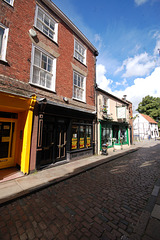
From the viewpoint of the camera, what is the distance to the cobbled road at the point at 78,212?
225 cm

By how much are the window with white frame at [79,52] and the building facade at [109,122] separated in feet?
9.73

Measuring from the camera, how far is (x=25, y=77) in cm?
536

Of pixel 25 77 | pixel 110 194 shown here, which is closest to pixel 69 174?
pixel 110 194

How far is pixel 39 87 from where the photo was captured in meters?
5.84

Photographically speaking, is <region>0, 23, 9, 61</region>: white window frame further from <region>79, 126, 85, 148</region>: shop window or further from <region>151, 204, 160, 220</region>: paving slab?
<region>151, 204, 160, 220</region>: paving slab

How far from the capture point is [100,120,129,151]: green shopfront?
10863 mm

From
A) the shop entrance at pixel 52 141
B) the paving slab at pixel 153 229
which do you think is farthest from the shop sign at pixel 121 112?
the paving slab at pixel 153 229

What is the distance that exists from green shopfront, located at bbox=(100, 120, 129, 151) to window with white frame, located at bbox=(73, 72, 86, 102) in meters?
3.38

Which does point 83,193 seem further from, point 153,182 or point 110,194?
point 153,182

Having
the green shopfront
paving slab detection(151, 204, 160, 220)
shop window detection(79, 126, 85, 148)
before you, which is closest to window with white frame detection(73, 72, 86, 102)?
shop window detection(79, 126, 85, 148)

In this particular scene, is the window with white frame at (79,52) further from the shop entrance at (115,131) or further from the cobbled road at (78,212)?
the cobbled road at (78,212)

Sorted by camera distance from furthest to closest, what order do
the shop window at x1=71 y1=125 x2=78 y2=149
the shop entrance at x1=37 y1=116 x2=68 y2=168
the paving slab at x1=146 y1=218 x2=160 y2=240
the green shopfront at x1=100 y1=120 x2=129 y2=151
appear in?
the green shopfront at x1=100 y1=120 x2=129 y2=151 → the shop window at x1=71 y1=125 x2=78 y2=149 → the shop entrance at x1=37 y1=116 x2=68 y2=168 → the paving slab at x1=146 y1=218 x2=160 y2=240

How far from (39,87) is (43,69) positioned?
48.9 inches

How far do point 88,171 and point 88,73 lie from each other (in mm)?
8117
